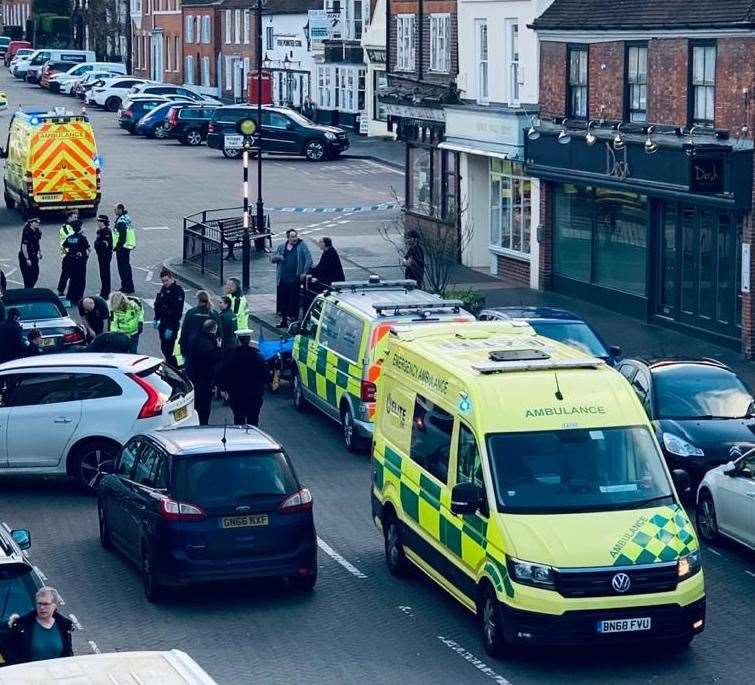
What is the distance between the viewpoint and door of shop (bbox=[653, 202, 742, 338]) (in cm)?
2739

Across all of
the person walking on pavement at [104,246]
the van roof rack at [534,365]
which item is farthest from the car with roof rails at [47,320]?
the van roof rack at [534,365]

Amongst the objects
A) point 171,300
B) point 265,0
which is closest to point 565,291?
point 171,300

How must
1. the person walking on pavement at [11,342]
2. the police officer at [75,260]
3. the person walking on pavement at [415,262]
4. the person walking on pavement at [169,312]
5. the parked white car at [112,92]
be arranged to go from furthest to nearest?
the parked white car at [112,92], the police officer at [75,260], the person walking on pavement at [415,262], the person walking on pavement at [169,312], the person walking on pavement at [11,342]

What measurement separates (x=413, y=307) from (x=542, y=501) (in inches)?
304

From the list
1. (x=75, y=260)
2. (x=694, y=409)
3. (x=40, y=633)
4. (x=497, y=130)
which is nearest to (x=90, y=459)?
(x=694, y=409)

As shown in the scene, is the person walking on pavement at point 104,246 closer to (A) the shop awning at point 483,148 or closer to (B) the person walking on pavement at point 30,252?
(B) the person walking on pavement at point 30,252

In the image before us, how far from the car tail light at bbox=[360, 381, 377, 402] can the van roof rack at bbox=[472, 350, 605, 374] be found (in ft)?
20.5

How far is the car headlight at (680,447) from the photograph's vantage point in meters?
18.9

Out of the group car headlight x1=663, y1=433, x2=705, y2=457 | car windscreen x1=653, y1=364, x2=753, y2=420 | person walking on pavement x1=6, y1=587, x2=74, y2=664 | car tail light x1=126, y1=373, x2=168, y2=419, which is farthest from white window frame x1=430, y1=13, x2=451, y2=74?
person walking on pavement x1=6, y1=587, x2=74, y2=664

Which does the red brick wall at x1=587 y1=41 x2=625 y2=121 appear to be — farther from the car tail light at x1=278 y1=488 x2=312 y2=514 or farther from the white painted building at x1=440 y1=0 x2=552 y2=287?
the car tail light at x1=278 y1=488 x2=312 y2=514

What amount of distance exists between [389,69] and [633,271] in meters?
13.9

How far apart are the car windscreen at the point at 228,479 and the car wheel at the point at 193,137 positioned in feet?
156

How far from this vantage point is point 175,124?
62344 millimetres

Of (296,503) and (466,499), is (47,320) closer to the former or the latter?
(296,503)
